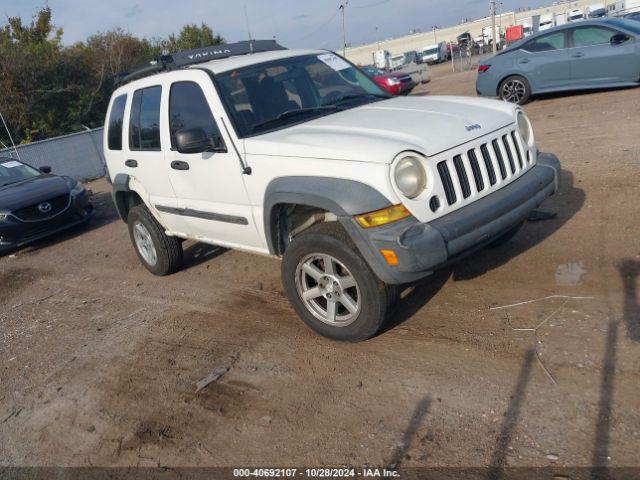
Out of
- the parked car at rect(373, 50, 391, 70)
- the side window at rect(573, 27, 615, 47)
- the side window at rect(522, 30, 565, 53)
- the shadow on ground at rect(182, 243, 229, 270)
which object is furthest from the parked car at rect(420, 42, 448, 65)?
the shadow on ground at rect(182, 243, 229, 270)

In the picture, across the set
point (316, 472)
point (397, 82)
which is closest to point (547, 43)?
point (397, 82)

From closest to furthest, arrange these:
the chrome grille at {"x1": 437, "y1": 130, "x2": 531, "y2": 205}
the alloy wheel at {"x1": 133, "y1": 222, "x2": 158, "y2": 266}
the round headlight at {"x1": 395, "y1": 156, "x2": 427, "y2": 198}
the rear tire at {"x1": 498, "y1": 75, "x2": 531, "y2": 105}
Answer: the round headlight at {"x1": 395, "y1": 156, "x2": 427, "y2": 198} → the chrome grille at {"x1": 437, "y1": 130, "x2": 531, "y2": 205} → the alloy wheel at {"x1": 133, "y1": 222, "x2": 158, "y2": 266} → the rear tire at {"x1": 498, "y1": 75, "x2": 531, "y2": 105}

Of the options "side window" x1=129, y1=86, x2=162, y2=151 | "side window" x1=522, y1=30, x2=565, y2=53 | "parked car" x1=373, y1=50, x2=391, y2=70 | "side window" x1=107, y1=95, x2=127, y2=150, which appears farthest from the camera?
"parked car" x1=373, y1=50, x2=391, y2=70

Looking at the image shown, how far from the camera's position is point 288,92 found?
14.9ft

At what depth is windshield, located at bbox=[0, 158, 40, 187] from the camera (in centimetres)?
948

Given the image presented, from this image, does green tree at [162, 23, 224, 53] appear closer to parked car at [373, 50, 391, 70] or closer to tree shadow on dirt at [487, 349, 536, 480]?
parked car at [373, 50, 391, 70]

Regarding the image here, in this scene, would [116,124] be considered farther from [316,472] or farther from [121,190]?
[316,472]

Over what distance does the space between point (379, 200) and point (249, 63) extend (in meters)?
2.08

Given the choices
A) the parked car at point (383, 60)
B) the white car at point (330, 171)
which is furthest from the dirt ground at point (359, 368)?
the parked car at point (383, 60)

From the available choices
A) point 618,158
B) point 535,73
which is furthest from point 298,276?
point 535,73

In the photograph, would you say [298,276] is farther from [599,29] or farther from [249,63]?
[599,29]

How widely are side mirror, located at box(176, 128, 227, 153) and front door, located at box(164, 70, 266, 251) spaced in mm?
25

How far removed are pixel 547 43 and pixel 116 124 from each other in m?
9.53

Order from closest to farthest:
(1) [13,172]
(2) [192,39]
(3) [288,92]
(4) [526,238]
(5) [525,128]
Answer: (5) [525,128] → (3) [288,92] → (4) [526,238] → (1) [13,172] → (2) [192,39]
